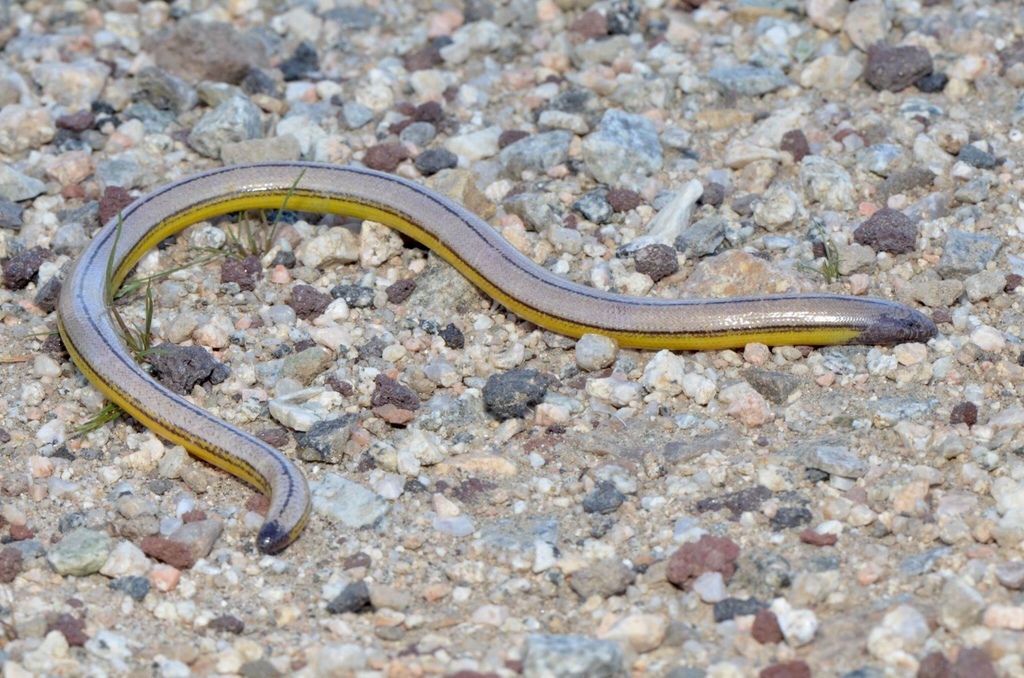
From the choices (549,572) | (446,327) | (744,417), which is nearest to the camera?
(549,572)

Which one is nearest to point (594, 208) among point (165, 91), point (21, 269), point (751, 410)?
point (751, 410)

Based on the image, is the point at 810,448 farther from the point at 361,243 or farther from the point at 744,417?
the point at 361,243

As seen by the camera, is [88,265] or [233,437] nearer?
[233,437]

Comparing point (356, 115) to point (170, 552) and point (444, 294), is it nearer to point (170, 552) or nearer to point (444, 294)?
point (444, 294)

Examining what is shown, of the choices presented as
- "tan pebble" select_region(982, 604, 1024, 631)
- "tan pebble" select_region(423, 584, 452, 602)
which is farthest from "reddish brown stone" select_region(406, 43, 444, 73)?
"tan pebble" select_region(982, 604, 1024, 631)

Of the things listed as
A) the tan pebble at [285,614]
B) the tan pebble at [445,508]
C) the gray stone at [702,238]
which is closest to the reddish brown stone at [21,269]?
the tan pebble at [445,508]

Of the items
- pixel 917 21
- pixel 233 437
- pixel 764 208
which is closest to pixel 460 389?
pixel 233 437

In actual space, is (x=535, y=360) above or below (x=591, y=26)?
below

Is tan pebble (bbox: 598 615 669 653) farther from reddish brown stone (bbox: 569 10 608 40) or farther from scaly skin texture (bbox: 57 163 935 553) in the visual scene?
reddish brown stone (bbox: 569 10 608 40)

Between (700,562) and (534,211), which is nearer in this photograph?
(700,562)
